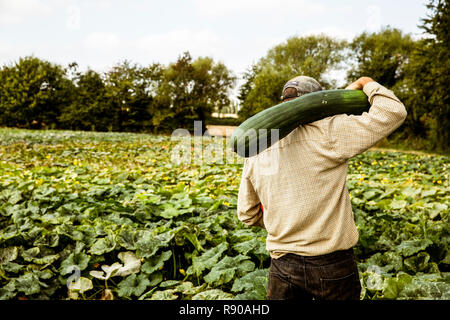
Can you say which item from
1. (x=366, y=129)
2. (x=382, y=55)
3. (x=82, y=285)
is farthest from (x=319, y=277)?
(x=382, y=55)

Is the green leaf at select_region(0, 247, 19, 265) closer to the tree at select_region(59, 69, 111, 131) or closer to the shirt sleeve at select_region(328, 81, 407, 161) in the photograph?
the shirt sleeve at select_region(328, 81, 407, 161)

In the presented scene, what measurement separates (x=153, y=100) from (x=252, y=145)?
94.8 ft

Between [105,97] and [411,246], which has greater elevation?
[105,97]

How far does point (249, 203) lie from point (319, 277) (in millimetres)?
531

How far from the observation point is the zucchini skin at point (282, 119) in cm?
163

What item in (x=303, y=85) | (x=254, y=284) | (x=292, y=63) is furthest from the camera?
(x=292, y=63)

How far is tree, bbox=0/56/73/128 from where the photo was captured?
27.7 m

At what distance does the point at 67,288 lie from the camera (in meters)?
2.68

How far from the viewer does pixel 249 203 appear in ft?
6.21

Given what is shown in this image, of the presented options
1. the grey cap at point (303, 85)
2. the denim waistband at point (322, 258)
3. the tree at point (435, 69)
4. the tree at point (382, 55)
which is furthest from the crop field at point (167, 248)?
the tree at point (382, 55)

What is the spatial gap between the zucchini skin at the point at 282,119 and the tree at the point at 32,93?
2978 centimetres

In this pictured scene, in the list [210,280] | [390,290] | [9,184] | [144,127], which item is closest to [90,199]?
[9,184]

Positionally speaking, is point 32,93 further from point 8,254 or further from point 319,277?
point 319,277

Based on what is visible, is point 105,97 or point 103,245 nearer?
point 103,245
